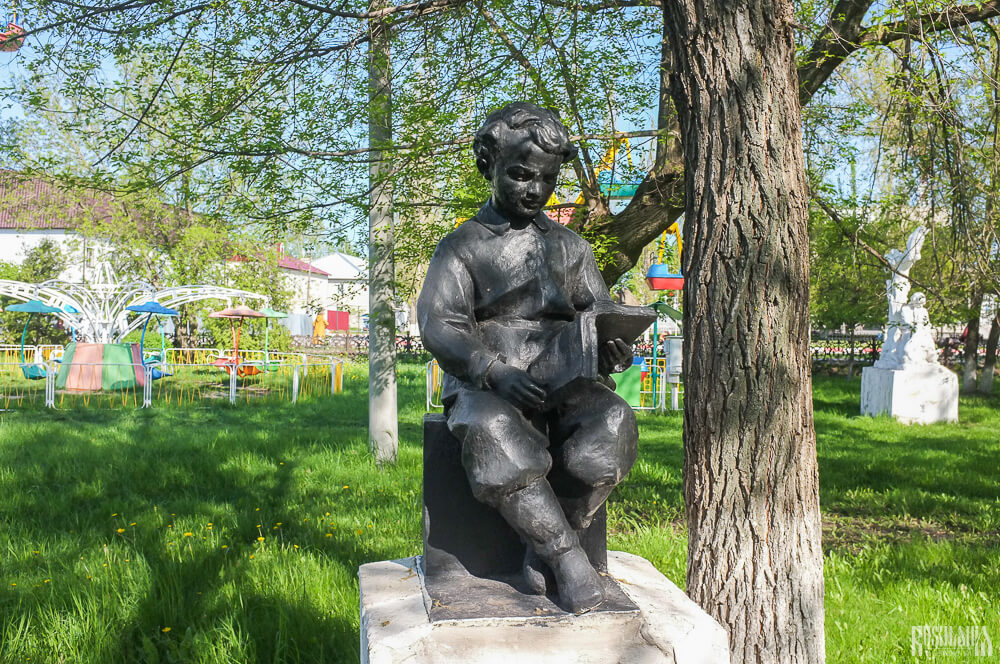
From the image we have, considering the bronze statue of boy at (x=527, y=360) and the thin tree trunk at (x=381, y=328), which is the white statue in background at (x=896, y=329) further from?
the bronze statue of boy at (x=527, y=360)

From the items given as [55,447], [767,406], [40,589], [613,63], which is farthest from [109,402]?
[767,406]

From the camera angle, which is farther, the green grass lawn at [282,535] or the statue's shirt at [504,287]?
the green grass lawn at [282,535]

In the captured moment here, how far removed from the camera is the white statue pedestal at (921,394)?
12.3m

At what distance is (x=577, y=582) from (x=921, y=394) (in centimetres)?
1194

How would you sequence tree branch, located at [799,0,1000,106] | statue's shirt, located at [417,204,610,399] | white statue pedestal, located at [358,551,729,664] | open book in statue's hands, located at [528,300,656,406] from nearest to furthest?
white statue pedestal, located at [358,551,729,664] < open book in statue's hands, located at [528,300,656,406] < statue's shirt, located at [417,204,610,399] < tree branch, located at [799,0,1000,106]

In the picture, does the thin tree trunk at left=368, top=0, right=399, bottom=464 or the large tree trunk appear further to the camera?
the thin tree trunk at left=368, top=0, right=399, bottom=464

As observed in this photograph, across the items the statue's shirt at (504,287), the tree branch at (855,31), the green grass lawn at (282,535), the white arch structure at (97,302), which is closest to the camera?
the statue's shirt at (504,287)

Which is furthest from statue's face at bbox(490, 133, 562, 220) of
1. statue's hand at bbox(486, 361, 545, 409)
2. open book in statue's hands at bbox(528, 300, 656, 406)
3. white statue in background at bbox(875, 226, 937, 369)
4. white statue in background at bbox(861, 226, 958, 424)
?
white statue in background at bbox(875, 226, 937, 369)

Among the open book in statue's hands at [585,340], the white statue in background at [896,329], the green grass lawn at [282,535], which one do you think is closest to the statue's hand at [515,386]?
the open book in statue's hands at [585,340]

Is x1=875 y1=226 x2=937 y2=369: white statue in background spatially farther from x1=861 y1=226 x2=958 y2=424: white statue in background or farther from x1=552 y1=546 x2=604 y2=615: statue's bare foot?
x1=552 y1=546 x2=604 y2=615: statue's bare foot

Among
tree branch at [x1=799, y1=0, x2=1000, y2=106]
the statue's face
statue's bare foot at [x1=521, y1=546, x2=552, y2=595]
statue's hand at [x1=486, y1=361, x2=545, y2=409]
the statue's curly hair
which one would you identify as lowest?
statue's bare foot at [x1=521, y1=546, x2=552, y2=595]

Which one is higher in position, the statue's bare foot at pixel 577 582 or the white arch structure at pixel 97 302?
the white arch structure at pixel 97 302

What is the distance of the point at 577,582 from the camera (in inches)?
88.8

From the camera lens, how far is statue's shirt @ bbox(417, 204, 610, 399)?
8.07ft
